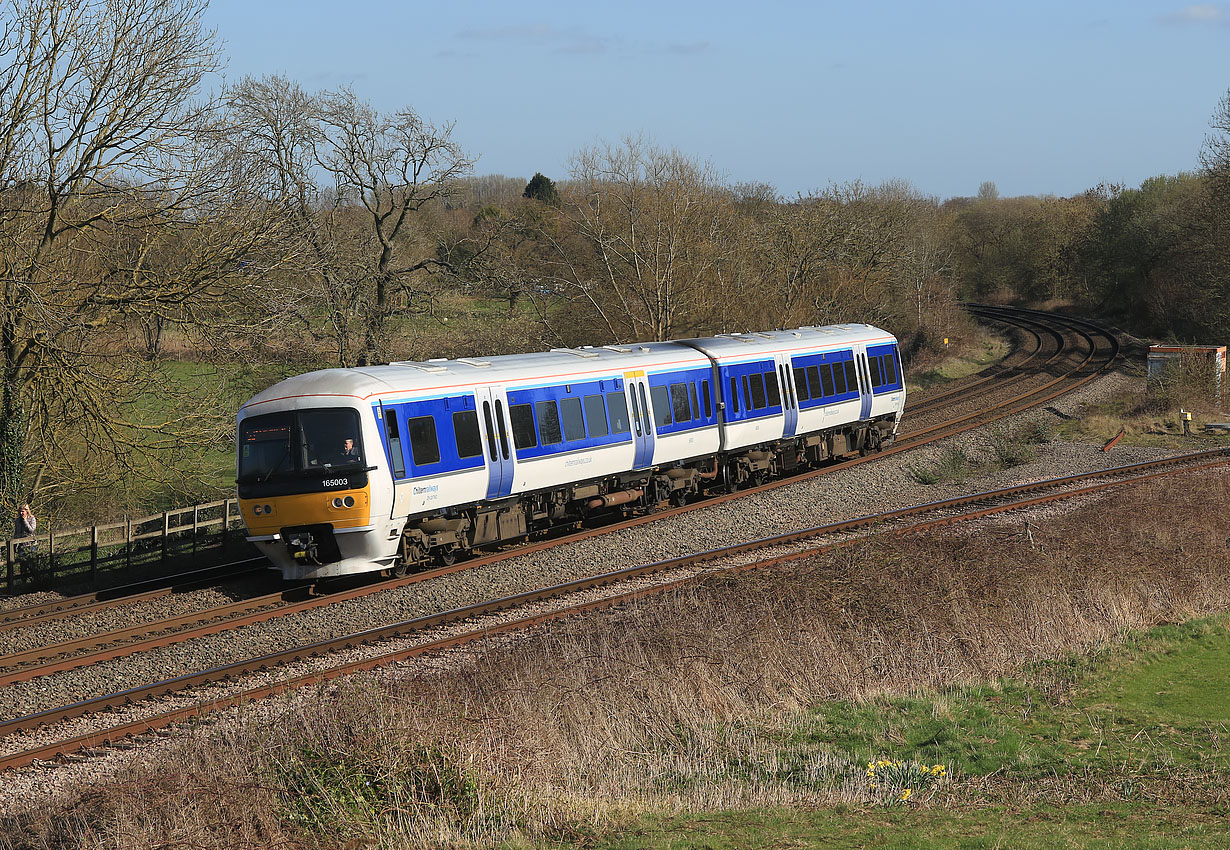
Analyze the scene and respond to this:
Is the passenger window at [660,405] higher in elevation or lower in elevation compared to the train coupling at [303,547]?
higher

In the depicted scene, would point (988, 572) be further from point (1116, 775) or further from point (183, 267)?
point (183, 267)

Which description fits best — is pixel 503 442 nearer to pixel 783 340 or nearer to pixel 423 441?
pixel 423 441

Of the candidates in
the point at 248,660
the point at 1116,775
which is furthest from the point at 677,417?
the point at 1116,775

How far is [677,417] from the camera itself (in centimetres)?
2052

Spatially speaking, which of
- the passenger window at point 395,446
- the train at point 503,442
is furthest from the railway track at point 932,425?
the passenger window at point 395,446

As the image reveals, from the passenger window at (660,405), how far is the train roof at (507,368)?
0.45m

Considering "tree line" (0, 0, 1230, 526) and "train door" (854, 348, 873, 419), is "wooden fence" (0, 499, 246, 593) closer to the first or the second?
"tree line" (0, 0, 1230, 526)

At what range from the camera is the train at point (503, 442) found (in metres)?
14.7

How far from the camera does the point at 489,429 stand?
16.5 m

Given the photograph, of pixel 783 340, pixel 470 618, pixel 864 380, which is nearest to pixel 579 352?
pixel 783 340

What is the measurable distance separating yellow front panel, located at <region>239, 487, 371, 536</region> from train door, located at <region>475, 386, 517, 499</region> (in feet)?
8.08

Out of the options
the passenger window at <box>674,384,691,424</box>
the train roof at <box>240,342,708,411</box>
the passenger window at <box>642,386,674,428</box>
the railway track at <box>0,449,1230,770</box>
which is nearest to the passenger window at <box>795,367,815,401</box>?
the train roof at <box>240,342,708,411</box>

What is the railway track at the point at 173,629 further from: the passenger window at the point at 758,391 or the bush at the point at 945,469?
the bush at the point at 945,469

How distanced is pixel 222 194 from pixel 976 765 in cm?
1654
